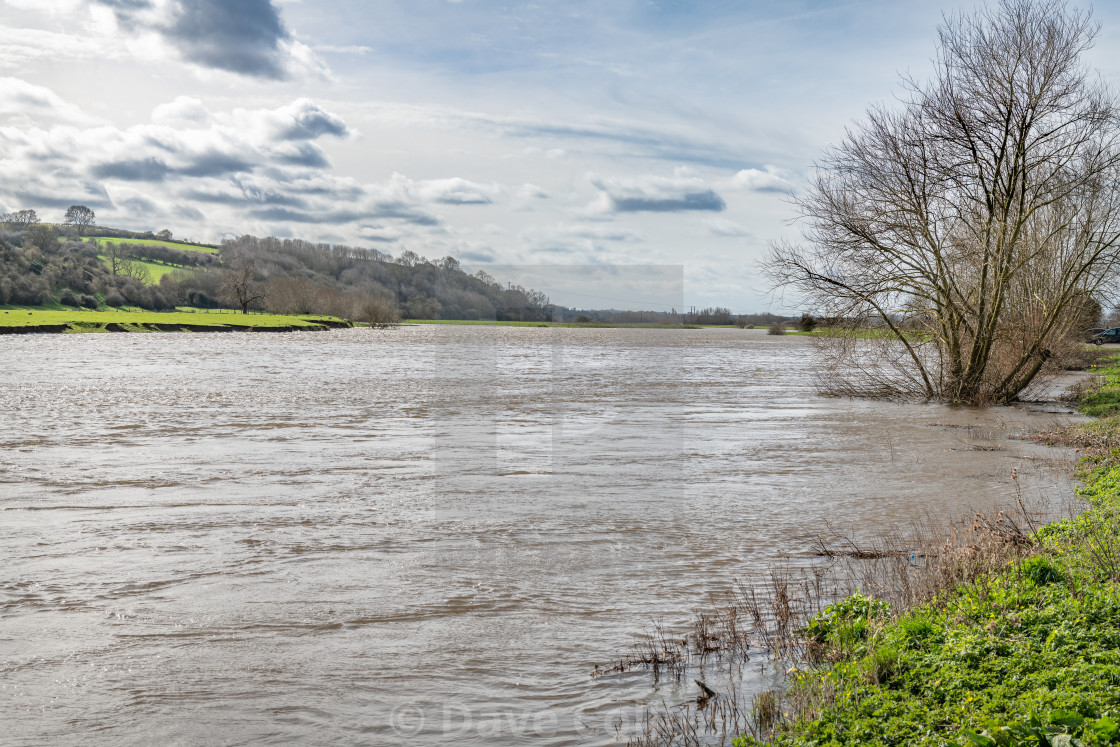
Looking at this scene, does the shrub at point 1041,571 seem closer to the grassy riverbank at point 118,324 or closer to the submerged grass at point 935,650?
the submerged grass at point 935,650

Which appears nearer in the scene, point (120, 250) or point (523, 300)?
point (523, 300)

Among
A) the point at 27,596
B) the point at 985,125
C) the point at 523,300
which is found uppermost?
the point at 985,125

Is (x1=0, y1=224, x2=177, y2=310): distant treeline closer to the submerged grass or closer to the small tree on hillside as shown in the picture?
the small tree on hillside

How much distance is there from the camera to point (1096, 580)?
282 inches

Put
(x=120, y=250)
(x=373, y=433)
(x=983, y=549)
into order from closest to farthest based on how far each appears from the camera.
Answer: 1. (x=983, y=549)
2. (x=373, y=433)
3. (x=120, y=250)

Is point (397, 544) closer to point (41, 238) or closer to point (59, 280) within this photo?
point (59, 280)

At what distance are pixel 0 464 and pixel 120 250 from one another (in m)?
209

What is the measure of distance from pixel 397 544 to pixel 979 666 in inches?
305

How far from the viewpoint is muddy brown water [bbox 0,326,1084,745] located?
652 cm

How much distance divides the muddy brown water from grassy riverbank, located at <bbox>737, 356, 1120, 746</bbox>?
4.07 feet

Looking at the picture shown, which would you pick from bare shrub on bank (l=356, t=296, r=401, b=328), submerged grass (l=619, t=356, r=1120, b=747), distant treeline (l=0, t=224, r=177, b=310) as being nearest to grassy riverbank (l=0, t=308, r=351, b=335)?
distant treeline (l=0, t=224, r=177, b=310)

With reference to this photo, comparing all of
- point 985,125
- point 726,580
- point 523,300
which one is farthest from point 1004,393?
point 726,580

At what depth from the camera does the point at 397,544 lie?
1132 cm

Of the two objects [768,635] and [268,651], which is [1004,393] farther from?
[268,651]
